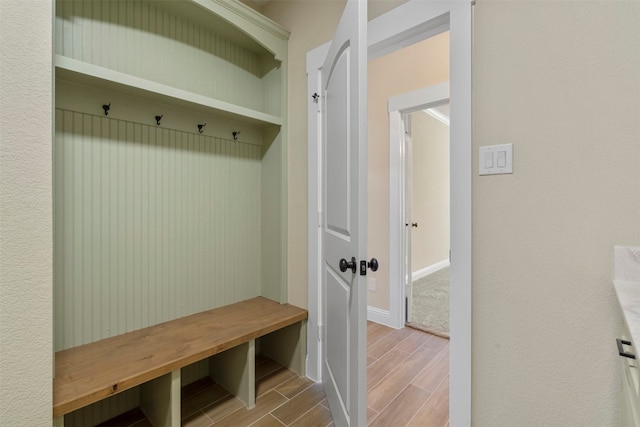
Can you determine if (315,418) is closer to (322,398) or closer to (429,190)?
(322,398)

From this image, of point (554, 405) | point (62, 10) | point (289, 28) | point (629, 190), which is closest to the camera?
point (629, 190)

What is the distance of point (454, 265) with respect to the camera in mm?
1260

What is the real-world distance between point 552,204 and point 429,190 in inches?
151

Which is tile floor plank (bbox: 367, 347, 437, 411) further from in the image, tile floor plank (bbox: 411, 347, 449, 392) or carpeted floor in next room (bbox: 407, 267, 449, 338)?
carpeted floor in next room (bbox: 407, 267, 449, 338)

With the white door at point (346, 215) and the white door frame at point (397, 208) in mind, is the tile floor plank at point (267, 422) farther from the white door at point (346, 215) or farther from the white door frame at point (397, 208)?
the white door frame at point (397, 208)

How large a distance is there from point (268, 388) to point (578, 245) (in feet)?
5.77

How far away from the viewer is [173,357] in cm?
139

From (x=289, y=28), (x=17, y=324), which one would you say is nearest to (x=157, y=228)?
(x=17, y=324)

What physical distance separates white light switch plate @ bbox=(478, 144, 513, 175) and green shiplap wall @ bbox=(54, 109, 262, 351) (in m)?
1.54

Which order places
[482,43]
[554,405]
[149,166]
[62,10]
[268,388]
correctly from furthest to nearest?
[268,388] < [149,166] < [62,10] < [482,43] < [554,405]

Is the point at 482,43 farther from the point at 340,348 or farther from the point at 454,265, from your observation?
the point at 340,348

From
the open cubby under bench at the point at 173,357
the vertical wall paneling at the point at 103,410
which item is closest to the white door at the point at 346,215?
the open cubby under bench at the point at 173,357

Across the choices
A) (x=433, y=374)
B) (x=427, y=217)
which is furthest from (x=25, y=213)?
(x=427, y=217)

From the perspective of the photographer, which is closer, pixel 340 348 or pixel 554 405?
pixel 554 405
